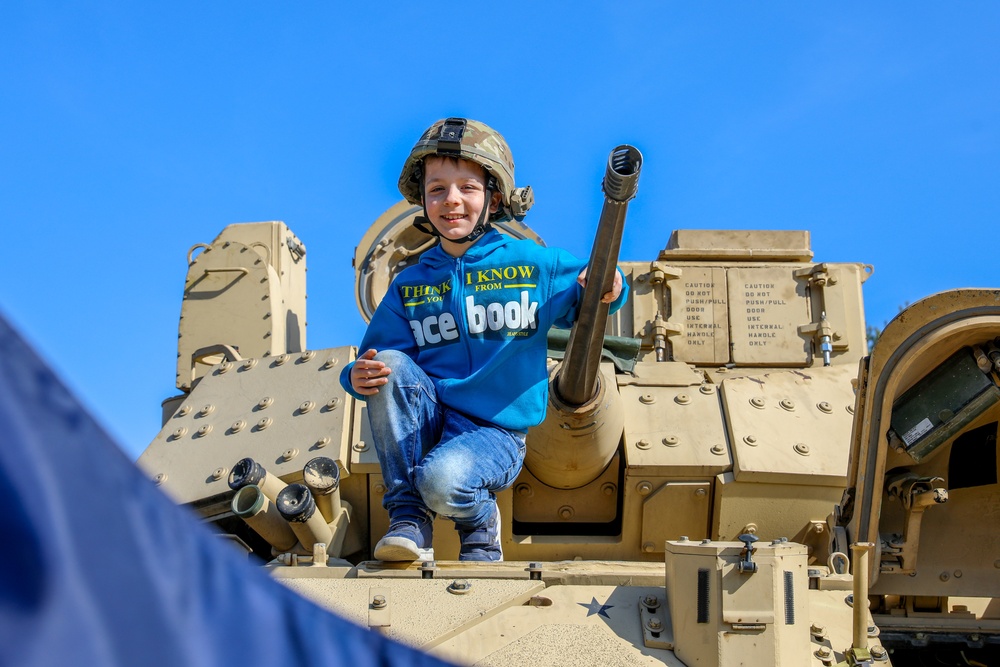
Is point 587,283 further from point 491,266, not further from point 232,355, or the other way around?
point 232,355

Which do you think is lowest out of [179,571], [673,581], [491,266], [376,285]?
[179,571]

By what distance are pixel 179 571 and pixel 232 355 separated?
619cm

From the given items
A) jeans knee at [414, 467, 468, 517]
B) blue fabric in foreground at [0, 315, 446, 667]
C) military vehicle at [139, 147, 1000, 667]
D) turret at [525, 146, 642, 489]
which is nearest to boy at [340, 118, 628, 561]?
jeans knee at [414, 467, 468, 517]

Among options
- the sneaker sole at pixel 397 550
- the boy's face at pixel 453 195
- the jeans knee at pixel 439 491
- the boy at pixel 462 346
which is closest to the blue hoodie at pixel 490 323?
the boy at pixel 462 346

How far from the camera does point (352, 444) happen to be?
Result: 592 centimetres

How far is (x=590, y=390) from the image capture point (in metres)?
4.99

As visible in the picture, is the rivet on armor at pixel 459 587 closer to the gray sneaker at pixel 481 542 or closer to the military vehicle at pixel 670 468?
the military vehicle at pixel 670 468

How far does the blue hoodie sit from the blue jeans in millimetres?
87

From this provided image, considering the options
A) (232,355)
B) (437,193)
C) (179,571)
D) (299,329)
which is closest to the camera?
(179,571)

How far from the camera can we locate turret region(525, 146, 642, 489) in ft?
13.4

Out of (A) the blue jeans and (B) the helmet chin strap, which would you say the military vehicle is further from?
(B) the helmet chin strap

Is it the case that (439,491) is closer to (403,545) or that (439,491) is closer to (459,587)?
(403,545)

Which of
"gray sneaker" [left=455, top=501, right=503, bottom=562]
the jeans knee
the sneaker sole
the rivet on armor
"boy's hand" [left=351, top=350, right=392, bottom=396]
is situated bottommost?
the rivet on armor

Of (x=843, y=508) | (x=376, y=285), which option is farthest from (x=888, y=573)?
(x=376, y=285)
